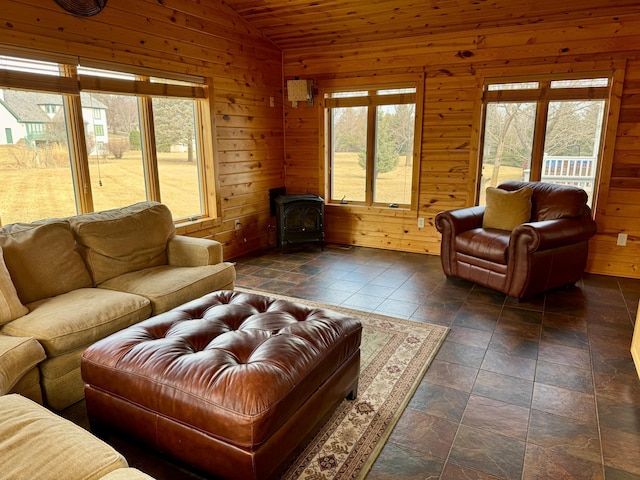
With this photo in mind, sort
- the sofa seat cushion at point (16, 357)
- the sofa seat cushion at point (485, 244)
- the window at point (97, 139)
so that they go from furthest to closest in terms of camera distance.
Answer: the sofa seat cushion at point (485, 244) → the window at point (97, 139) → the sofa seat cushion at point (16, 357)

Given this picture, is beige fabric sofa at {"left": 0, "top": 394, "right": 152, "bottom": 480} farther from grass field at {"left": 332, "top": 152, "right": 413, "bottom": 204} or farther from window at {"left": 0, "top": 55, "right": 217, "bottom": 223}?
grass field at {"left": 332, "top": 152, "right": 413, "bottom": 204}

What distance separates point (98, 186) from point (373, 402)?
2.79 m

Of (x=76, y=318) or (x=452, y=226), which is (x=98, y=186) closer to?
(x=76, y=318)

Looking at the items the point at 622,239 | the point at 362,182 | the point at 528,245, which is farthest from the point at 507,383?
the point at 362,182

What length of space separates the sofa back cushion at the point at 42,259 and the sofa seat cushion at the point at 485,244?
9.87 feet

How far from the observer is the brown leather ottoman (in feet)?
5.00

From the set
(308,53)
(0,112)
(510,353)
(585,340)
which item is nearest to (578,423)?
(510,353)

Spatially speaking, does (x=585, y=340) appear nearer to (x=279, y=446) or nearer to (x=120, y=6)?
(x=279, y=446)

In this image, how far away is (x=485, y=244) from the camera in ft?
12.1

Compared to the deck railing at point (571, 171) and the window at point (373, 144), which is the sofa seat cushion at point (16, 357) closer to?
the window at point (373, 144)

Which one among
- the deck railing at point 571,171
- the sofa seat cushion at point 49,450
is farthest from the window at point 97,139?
the deck railing at point 571,171

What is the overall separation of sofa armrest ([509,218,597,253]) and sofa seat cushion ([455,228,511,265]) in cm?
13

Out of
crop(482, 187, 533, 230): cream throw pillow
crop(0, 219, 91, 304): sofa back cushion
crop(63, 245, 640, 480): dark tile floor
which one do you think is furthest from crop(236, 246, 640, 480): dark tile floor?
crop(0, 219, 91, 304): sofa back cushion

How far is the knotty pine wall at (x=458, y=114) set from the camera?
4.02 m
